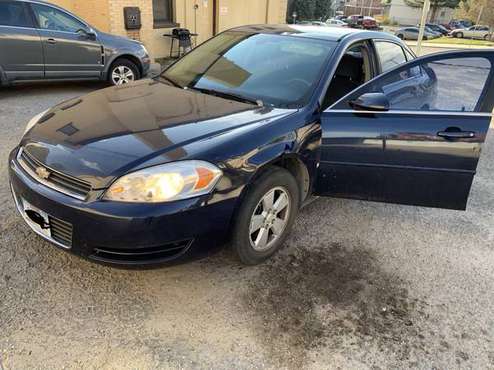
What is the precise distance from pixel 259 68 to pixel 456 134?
158cm

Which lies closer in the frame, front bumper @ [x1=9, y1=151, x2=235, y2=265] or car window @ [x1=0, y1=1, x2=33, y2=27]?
front bumper @ [x1=9, y1=151, x2=235, y2=265]

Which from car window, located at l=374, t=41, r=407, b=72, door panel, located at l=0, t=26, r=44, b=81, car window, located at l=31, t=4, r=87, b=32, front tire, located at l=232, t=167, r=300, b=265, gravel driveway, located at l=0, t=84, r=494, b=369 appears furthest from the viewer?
car window, located at l=31, t=4, r=87, b=32

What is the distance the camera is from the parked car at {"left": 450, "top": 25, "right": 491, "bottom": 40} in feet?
145

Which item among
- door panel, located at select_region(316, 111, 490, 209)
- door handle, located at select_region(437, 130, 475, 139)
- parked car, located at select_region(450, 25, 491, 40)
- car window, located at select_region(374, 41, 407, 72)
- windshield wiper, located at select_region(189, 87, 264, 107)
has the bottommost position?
parked car, located at select_region(450, 25, 491, 40)

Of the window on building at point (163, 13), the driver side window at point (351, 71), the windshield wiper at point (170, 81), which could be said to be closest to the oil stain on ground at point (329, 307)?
the driver side window at point (351, 71)

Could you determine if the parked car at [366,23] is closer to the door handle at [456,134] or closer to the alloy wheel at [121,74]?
the alloy wheel at [121,74]

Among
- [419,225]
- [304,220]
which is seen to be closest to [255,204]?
[304,220]

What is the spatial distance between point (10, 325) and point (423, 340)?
227cm

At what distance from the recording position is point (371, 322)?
2488 mm

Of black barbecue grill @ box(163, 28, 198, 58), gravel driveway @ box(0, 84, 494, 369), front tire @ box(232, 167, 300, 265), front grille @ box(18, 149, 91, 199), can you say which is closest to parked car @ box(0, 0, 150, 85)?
black barbecue grill @ box(163, 28, 198, 58)

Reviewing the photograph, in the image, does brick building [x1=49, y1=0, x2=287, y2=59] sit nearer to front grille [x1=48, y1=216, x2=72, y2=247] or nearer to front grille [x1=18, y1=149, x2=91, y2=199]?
front grille [x1=18, y1=149, x2=91, y2=199]

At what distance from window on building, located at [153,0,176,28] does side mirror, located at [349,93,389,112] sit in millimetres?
8883

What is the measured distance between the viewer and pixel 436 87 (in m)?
3.52

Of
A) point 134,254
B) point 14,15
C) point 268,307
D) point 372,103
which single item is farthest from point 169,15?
point 268,307
